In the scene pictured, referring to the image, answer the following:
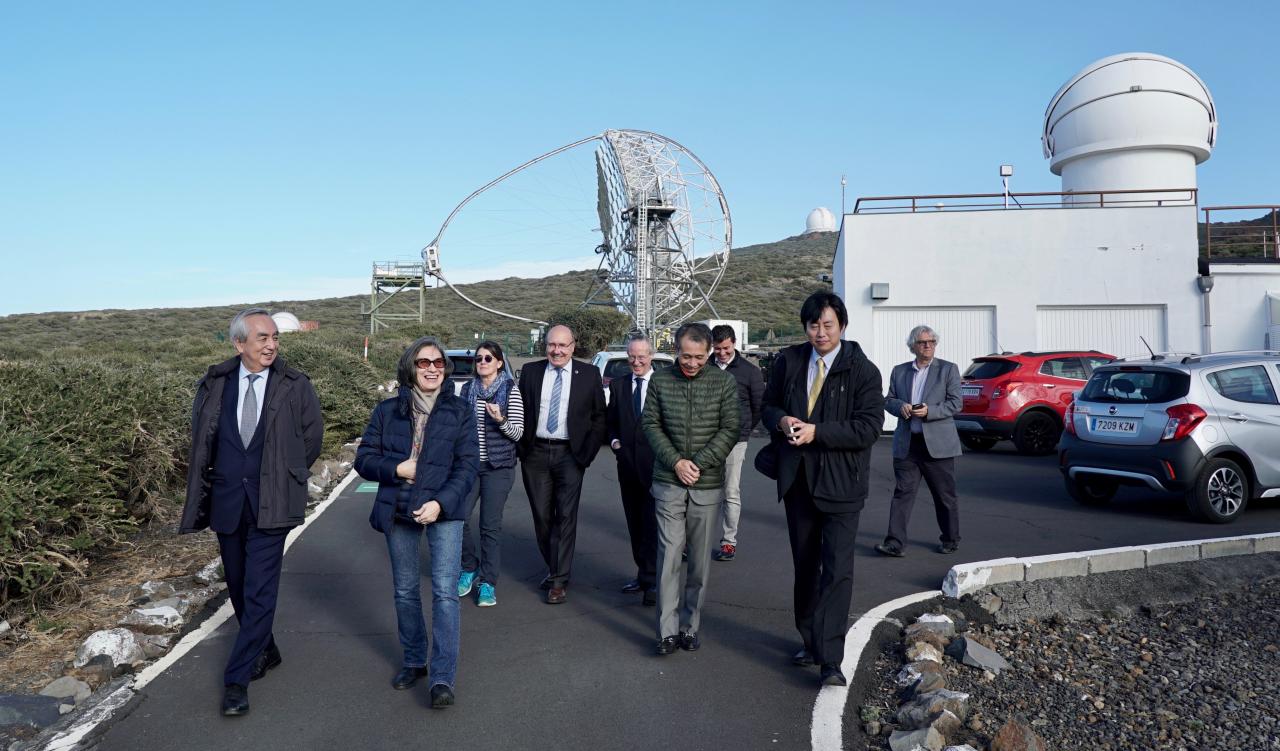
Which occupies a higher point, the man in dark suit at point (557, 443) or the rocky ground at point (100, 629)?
the man in dark suit at point (557, 443)

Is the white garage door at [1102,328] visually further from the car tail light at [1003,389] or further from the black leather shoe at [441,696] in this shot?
the black leather shoe at [441,696]

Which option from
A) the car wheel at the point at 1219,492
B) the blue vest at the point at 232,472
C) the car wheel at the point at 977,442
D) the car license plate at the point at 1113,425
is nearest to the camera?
the blue vest at the point at 232,472

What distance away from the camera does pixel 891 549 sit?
7430mm

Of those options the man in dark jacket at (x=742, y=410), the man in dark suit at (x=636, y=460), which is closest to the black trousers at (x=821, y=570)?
the man in dark suit at (x=636, y=460)

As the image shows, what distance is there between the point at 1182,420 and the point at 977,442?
6638 mm

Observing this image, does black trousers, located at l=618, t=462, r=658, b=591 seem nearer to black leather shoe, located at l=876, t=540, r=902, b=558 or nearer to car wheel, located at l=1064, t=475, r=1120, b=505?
black leather shoe, located at l=876, t=540, r=902, b=558

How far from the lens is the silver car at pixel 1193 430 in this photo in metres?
8.52

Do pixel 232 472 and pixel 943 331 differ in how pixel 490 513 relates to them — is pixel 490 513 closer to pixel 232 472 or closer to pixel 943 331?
pixel 232 472

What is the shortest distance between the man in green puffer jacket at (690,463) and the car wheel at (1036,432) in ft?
33.7

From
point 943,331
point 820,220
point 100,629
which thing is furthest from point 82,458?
point 820,220

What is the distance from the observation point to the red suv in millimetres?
14000

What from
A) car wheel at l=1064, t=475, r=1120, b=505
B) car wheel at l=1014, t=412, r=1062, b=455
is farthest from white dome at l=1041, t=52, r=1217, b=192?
car wheel at l=1064, t=475, r=1120, b=505

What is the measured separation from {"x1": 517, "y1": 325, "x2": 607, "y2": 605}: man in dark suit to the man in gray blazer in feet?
8.29

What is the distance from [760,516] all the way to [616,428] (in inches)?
128
